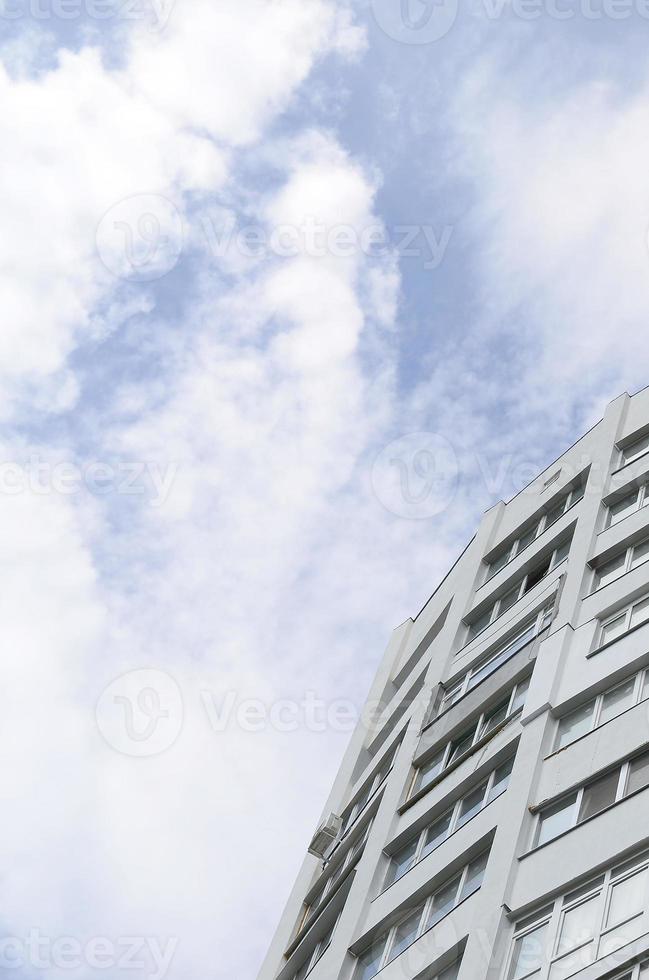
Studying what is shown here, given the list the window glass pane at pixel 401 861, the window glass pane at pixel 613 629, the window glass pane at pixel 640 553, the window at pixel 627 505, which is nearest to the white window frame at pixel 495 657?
the window glass pane at pixel 640 553

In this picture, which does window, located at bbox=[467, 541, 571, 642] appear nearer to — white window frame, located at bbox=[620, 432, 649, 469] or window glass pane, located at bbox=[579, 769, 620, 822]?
white window frame, located at bbox=[620, 432, 649, 469]

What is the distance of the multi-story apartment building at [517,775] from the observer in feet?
62.2

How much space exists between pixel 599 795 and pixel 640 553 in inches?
307

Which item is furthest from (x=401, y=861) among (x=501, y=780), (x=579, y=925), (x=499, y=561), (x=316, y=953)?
(x=499, y=561)

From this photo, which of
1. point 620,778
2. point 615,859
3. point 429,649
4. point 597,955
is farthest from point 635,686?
point 429,649

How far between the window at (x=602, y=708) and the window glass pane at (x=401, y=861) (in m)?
4.41

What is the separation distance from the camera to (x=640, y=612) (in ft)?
81.3

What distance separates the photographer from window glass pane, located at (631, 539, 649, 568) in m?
26.7

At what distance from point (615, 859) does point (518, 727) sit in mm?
5464

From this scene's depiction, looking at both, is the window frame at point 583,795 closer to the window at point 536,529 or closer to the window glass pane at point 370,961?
the window glass pane at point 370,961

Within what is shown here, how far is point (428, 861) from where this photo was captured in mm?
23359

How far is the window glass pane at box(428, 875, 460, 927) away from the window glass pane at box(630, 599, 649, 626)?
20.8 ft

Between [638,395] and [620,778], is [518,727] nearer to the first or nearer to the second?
[620,778]

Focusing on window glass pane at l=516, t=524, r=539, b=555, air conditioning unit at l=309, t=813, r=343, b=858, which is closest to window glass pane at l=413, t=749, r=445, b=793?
air conditioning unit at l=309, t=813, r=343, b=858
